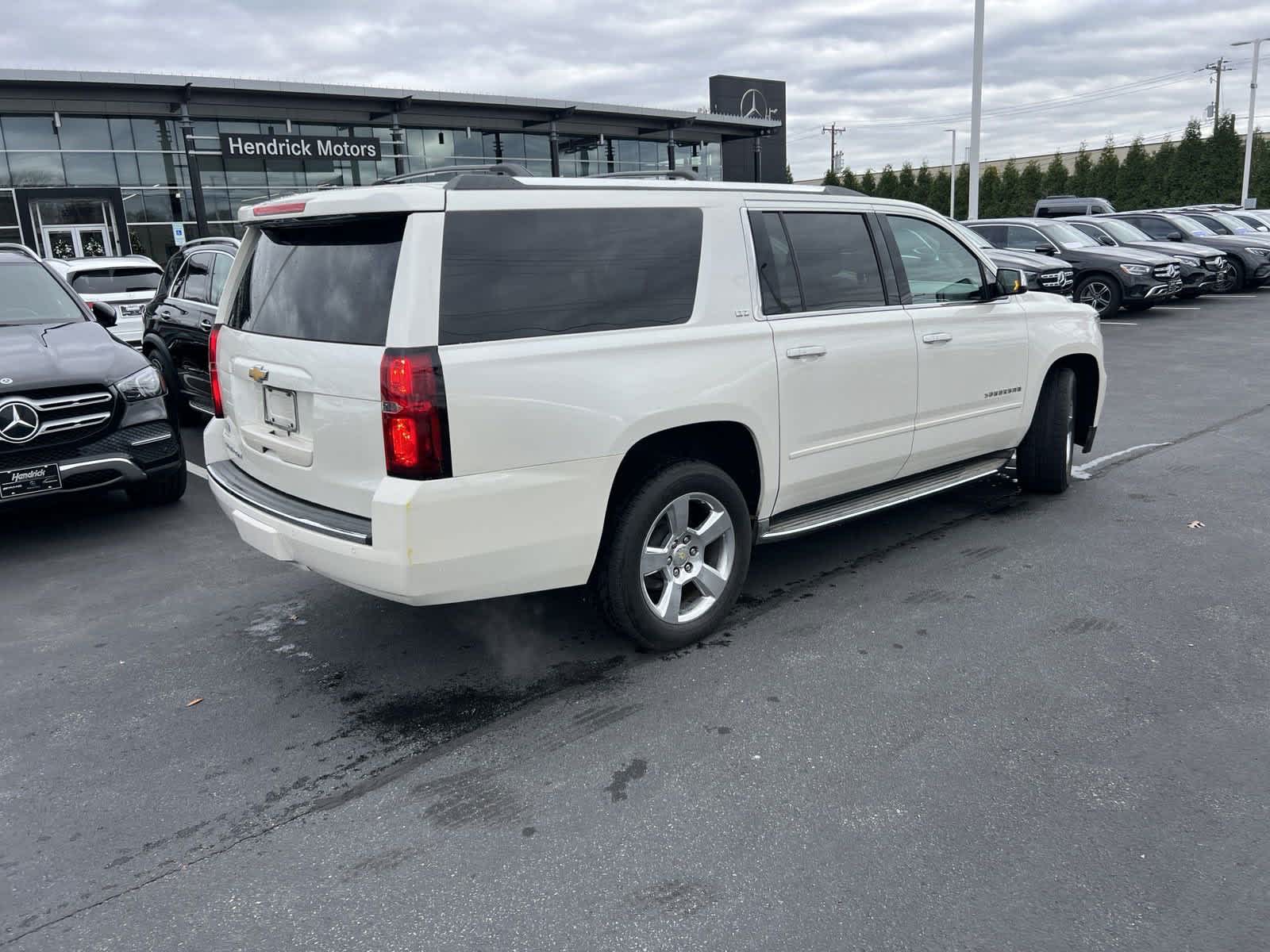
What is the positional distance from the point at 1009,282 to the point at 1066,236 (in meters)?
13.5

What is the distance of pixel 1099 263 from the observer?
1656 cm

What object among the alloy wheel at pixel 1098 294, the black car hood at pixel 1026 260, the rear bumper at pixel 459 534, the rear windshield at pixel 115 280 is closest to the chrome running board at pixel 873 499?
the rear bumper at pixel 459 534

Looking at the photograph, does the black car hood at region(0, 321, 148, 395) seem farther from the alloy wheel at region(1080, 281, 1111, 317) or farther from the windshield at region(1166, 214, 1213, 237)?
the windshield at region(1166, 214, 1213, 237)

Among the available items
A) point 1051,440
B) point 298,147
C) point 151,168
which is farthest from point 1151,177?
point 1051,440

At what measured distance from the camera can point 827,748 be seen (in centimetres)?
328

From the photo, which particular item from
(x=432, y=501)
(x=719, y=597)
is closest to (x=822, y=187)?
(x=719, y=597)

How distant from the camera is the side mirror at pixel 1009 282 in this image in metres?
5.42

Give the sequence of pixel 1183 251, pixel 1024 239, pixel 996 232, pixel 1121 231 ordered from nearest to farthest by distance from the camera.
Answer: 1. pixel 1024 239
2. pixel 996 232
3. pixel 1183 251
4. pixel 1121 231

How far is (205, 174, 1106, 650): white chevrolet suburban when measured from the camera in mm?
3293

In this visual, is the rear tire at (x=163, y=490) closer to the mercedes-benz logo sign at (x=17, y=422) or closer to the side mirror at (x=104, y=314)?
the mercedes-benz logo sign at (x=17, y=422)

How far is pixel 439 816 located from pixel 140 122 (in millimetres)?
32290

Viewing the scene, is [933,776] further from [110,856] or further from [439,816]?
[110,856]

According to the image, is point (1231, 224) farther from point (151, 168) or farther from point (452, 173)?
point (151, 168)

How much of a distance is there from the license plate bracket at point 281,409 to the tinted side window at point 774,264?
2.01 metres
